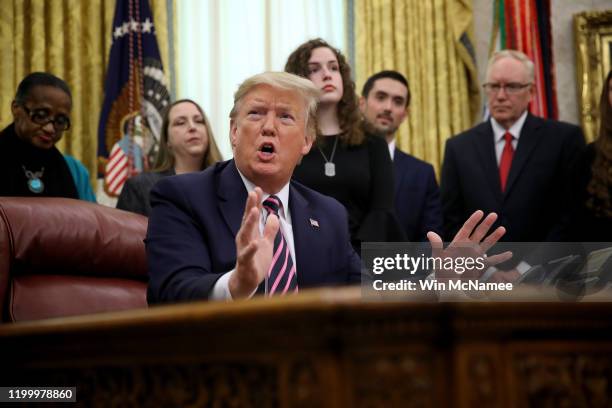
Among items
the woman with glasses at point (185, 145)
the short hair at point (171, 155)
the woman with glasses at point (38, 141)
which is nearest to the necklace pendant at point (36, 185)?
the woman with glasses at point (38, 141)

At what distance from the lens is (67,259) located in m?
2.48

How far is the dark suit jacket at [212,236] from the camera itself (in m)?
2.20

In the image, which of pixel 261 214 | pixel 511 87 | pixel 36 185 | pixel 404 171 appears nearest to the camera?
pixel 261 214

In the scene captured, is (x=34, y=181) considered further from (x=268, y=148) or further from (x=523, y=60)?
(x=523, y=60)

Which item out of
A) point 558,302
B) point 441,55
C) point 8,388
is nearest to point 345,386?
point 558,302

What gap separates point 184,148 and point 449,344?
3479mm

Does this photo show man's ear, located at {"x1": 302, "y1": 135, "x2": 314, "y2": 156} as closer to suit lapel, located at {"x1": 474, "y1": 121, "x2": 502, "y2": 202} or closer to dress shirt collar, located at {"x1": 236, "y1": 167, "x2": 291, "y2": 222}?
dress shirt collar, located at {"x1": 236, "y1": 167, "x2": 291, "y2": 222}

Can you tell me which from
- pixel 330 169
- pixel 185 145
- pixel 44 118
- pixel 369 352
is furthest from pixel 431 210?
pixel 369 352

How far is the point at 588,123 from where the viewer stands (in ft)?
21.5

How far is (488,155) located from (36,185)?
Answer: 223cm

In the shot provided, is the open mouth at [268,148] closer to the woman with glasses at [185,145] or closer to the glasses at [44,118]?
→ the glasses at [44,118]

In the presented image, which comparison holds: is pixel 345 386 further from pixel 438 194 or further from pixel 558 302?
pixel 438 194

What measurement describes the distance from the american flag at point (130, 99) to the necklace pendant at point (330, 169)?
8.09ft

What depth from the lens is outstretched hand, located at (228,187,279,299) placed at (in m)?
1.81
